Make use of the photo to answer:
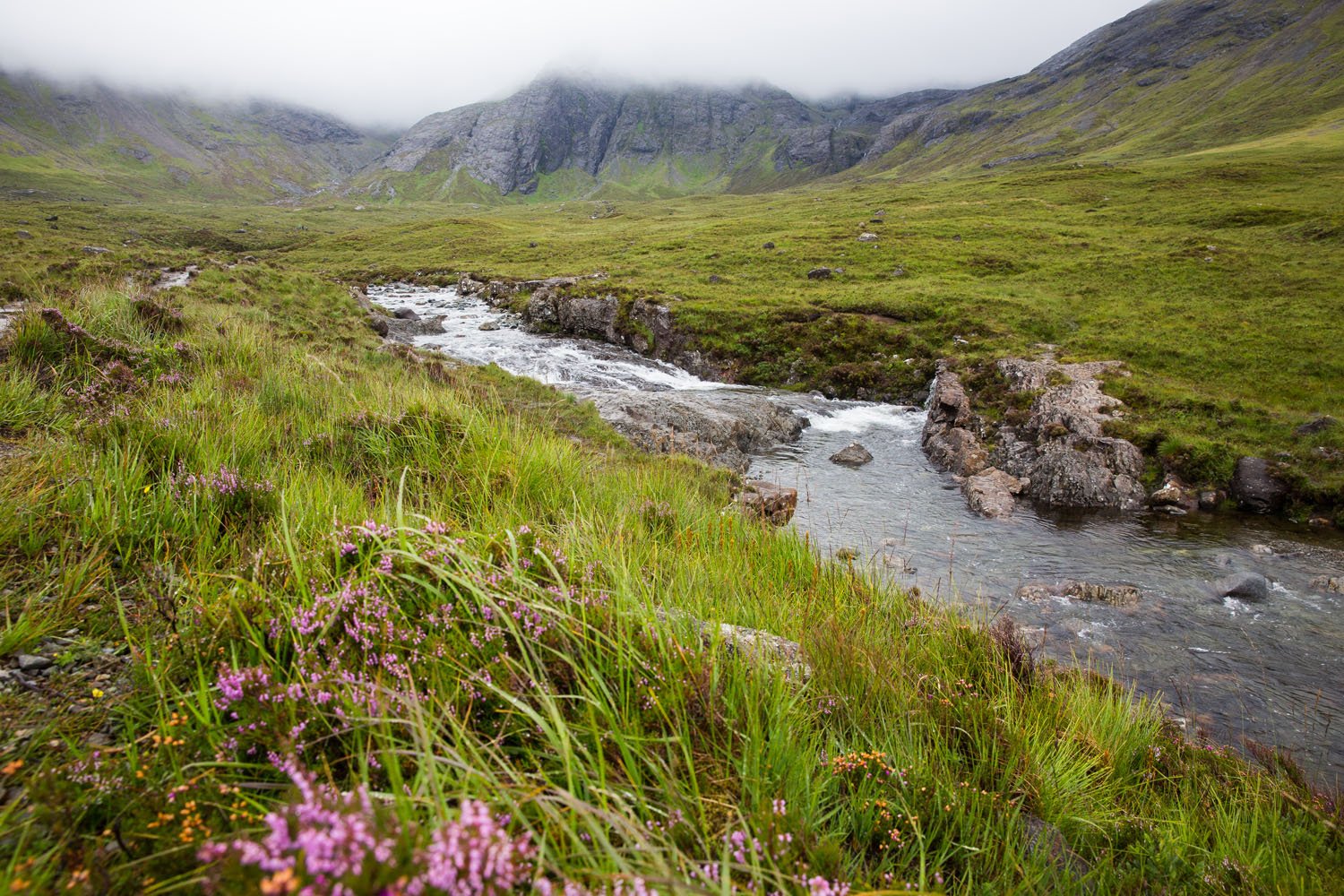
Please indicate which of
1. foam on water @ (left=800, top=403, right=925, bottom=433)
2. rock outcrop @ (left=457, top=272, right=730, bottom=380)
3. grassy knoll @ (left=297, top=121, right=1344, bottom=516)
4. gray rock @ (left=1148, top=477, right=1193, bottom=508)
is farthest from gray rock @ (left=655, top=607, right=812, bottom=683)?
rock outcrop @ (left=457, top=272, right=730, bottom=380)

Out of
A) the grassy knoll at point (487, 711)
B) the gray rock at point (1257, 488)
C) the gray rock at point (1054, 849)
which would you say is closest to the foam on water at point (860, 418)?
the gray rock at point (1257, 488)

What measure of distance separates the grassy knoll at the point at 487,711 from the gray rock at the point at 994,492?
11299mm

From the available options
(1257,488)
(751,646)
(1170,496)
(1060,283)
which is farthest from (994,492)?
(1060,283)

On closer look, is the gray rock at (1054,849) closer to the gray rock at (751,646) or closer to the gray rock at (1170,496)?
the gray rock at (751,646)

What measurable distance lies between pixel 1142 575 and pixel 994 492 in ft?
14.5

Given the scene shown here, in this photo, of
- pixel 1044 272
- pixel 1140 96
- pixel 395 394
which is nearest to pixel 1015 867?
pixel 395 394

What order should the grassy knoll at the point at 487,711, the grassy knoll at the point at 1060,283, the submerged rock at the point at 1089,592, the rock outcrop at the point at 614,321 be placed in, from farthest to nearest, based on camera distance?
the rock outcrop at the point at 614,321
the grassy knoll at the point at 1060,283
the submerged rock at the point at 1089,592
the grassy knoll at the point at 487,711

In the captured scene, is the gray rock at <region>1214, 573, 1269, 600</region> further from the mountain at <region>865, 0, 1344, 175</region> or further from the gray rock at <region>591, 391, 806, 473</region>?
the mountain at <region>865, 0, 1344, 175</region>

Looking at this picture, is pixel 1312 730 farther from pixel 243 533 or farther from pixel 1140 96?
pixel 1140 96

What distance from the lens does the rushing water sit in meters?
8.51

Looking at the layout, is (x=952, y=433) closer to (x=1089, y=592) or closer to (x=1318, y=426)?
(x=1089, y=592)

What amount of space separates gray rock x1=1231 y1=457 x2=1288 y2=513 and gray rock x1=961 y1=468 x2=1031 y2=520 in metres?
5.33

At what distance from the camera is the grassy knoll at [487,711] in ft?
5.32

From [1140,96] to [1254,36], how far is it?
43987 mm
